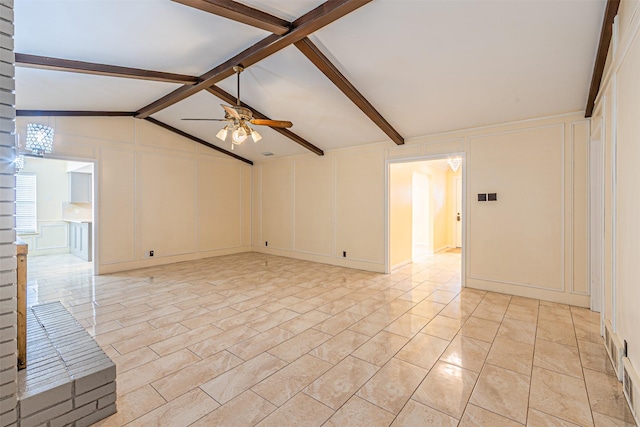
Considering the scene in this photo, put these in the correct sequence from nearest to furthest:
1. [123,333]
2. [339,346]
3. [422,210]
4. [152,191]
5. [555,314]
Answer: [339,346], [123,333], [555,314], [152,191], [422,210]

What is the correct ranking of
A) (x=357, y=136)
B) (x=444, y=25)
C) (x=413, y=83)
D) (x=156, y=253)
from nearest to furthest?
(x=444, y=25) → (x=413, y=83) → (x=357, y=136) → (x=156, y=253)

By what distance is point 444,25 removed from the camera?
9.21ft

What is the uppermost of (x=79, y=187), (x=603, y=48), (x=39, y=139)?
(x=603, y=48)

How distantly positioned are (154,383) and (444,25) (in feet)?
13.2

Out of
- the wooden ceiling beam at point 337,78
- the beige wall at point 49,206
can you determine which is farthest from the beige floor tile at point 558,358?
the beige wall at point 49,206

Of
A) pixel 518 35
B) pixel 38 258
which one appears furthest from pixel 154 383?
pixel 38 258

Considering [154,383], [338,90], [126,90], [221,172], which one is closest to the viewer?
[154,383]

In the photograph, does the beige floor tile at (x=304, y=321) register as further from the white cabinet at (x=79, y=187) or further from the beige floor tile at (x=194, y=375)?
the white cabinet at (x=79, y=187)

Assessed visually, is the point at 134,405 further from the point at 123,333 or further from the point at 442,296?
the point at 442,296

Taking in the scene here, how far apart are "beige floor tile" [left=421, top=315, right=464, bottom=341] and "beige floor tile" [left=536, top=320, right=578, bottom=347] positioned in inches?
31.1

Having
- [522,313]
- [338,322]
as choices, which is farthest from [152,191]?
[522,313]

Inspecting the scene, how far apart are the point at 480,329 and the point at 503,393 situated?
3.90ft

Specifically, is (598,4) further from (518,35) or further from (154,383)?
(154,383)

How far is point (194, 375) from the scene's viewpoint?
237cm
